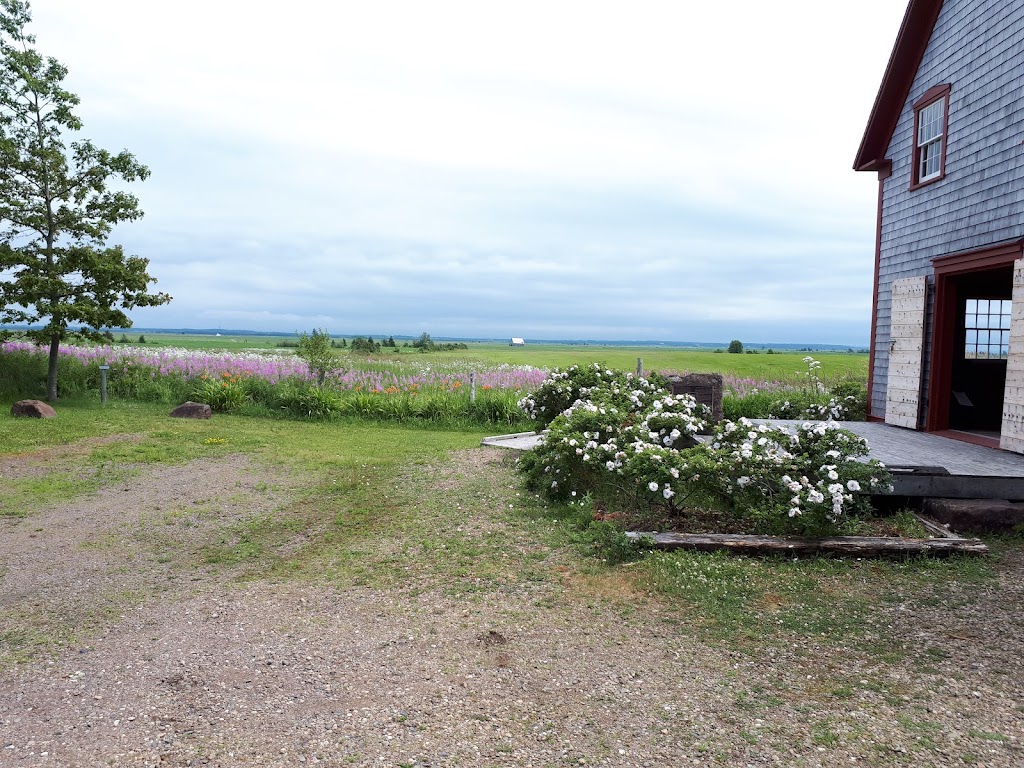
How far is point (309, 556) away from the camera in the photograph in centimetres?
645

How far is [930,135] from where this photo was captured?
12.0m

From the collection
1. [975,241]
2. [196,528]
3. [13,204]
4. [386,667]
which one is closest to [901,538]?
[386,667]

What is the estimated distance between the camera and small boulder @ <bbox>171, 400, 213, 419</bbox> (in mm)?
16172

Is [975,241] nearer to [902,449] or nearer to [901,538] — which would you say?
[902,449]

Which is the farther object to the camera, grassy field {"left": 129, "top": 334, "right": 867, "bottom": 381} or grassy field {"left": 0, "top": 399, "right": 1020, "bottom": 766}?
grassy field {"left": 129, "top": 334, "right": 867, "bottom": 381}

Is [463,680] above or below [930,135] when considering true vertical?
below

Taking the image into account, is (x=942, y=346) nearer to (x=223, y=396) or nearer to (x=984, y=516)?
(x=984, y=516)

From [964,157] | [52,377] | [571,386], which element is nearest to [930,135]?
[964,157]

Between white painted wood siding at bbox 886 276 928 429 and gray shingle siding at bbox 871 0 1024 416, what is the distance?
0.25 metres

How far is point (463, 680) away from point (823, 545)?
3.86 meters

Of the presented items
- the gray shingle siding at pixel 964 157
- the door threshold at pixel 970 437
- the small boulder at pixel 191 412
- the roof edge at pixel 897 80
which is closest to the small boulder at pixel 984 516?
the door threshold at pixel 970 437

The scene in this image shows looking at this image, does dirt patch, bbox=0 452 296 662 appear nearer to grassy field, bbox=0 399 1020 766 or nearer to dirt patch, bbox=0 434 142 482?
grassy field, bbox=0 399 1020 766

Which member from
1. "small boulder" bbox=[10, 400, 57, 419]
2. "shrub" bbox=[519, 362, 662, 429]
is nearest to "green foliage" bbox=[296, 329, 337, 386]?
"small boulder" bbox=[10, 400, 57, 419]

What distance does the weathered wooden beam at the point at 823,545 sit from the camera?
6348mm
